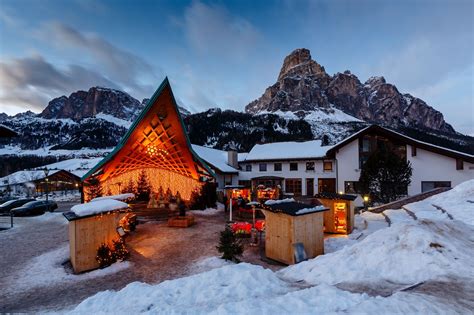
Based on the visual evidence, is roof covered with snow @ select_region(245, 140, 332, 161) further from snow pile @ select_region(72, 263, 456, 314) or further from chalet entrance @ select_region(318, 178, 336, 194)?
snow pile @ select_region(72, 263, 456, 314)

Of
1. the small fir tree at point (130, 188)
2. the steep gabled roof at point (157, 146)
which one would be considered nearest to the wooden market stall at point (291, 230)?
the steep gabled roof at point (157, 146)

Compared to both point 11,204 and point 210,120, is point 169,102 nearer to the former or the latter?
point 11,204

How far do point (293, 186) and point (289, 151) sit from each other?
5593 millimetres

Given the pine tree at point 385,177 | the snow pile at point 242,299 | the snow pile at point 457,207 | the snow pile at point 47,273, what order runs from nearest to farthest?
the snow pile at point 242,299 → the snow pile at point 47,273 → the snow pile at point 457,207 → the pine tree at point 385,177

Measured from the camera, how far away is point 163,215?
2223 centimetres

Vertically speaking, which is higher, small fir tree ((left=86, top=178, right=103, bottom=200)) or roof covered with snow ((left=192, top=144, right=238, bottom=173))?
roof covered with snow ((left=192, top=144, right=238, bottom=173))

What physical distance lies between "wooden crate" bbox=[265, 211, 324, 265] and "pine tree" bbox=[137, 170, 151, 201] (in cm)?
1941

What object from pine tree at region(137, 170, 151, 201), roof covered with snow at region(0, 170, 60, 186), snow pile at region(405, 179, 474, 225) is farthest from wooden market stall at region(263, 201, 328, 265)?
roof covered with snow at region(0, 170, 60, 186)

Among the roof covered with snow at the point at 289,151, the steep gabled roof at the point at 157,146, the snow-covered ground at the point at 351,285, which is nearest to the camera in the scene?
the snow-covered ground at the point at 351,285

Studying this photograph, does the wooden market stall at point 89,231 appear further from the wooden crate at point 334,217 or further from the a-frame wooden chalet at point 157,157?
the wooden crate at point 334,217

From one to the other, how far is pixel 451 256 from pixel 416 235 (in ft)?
3.09

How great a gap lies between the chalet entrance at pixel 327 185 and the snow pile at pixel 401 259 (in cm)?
2376

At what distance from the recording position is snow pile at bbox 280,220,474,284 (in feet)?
20.5

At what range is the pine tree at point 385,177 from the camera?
22859 mm
